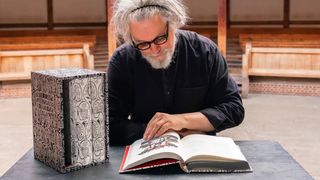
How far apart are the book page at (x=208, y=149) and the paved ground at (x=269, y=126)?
269 cm

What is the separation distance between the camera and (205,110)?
200 cm

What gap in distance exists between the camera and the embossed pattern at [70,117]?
1.49 m

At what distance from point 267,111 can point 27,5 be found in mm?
7329

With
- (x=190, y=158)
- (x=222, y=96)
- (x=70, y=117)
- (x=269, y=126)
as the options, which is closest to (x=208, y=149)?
(x=190, y=158)

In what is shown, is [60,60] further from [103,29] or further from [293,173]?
[293,173]

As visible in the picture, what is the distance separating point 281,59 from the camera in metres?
8.33

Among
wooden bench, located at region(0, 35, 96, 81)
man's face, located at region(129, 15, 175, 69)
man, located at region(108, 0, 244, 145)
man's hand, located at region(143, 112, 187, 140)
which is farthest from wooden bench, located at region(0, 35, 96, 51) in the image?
man's hand, located at region(143, 112, 187, 140)

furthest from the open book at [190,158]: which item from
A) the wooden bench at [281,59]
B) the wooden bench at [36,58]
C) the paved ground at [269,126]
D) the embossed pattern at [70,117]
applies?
the wooden bench at [36,58]

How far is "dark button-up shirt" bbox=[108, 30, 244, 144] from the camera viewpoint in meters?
2.08

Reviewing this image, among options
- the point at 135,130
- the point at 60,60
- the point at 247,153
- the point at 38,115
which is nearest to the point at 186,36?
the point at 135,130

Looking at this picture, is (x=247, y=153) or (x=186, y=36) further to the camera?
(x=186, y=36)

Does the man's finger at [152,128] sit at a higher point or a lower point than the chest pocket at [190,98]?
lower

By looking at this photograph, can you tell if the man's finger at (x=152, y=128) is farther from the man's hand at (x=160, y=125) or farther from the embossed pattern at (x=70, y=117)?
the embossed pattern at (x=70, y=117)

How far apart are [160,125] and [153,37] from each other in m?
0.33
